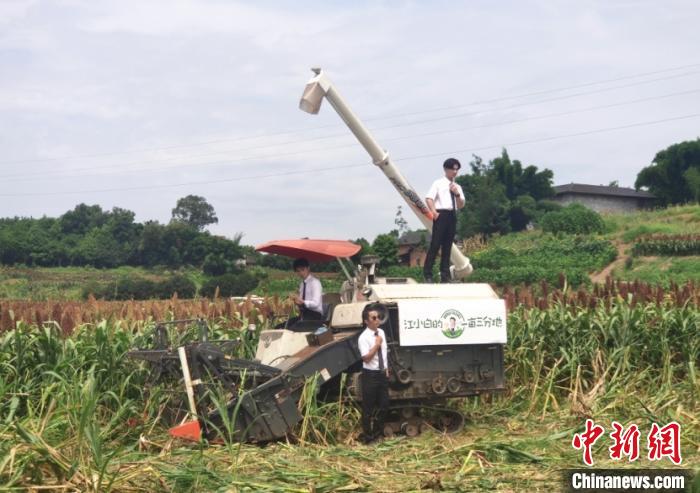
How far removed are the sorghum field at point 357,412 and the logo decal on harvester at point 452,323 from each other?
1007 millimetres

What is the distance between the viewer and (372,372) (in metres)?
9.05

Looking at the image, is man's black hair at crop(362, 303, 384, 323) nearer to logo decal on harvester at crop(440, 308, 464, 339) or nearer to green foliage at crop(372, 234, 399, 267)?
logo decal on harvester at crop(440, 308, 464, 339)

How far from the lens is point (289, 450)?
818cm

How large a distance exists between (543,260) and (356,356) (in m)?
33.0

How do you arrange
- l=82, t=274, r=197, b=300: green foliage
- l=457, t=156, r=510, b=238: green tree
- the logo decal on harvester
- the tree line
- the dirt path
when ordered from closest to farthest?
the logo decal on harvester, l=82, t=274, r=197, b=300: green foliage, the dirt path, l=457, t=156, r=510, b=238: green tree, the tree line

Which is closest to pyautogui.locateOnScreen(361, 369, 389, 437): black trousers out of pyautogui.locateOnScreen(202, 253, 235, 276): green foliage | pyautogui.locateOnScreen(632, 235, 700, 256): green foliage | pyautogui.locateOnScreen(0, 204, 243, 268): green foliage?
pyautogui.locateOnScreen(632, 235, 700, 256): green foliage

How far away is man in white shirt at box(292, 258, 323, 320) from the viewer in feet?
32.9

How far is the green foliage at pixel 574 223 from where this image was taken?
47.2 m

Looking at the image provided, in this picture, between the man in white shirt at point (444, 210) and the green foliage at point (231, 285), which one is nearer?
the man in white shirt at point (444, 210)

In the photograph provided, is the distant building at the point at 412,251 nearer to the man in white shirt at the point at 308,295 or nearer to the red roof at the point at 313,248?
the man in white shirt at the point at 308,295

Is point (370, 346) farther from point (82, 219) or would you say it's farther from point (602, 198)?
point (82, 219)

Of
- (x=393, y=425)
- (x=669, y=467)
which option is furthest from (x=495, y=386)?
(x=669, y=467)

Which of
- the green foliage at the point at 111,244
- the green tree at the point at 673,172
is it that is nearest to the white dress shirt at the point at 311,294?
the green foliage at the point at 111,244

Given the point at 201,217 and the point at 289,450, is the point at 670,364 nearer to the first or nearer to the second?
the point at 289,450
